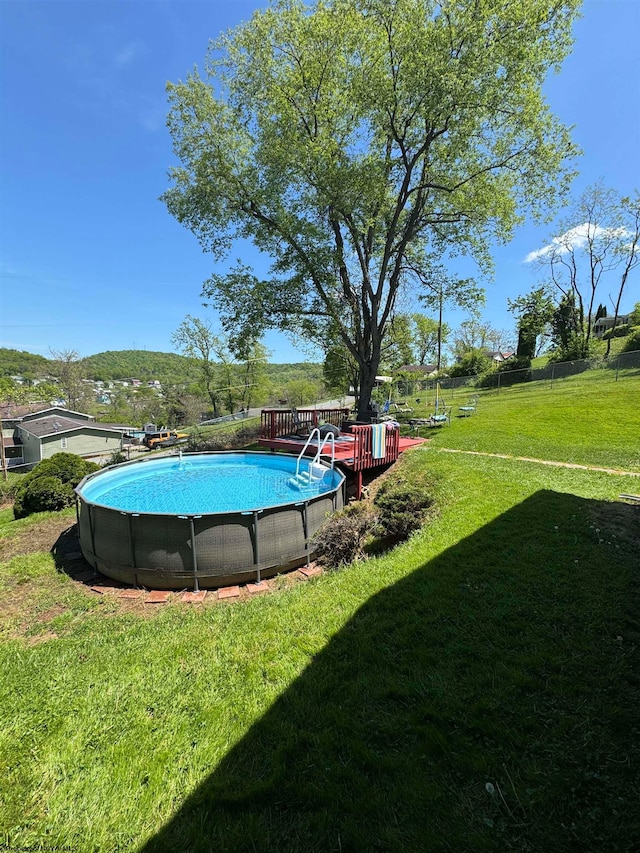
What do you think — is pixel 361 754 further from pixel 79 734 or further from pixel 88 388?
pixel 88 388

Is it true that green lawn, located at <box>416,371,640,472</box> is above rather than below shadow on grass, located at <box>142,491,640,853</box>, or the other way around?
above

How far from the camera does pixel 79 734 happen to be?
8.45ft

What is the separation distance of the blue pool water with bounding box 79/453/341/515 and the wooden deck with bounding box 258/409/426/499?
73cm

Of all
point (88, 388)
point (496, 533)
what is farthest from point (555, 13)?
point (88, 388)

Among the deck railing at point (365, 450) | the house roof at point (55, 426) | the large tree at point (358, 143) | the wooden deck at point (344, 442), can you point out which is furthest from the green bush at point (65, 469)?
the house roof at point (55, 426)

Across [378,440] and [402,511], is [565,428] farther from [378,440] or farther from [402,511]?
[402,511]

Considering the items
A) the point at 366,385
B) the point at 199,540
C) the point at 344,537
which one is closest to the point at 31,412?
the point at 366,385

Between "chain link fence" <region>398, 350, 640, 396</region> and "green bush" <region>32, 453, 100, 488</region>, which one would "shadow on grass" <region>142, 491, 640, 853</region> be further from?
"chain link fence" <region>398, 350, 640, 396</region>

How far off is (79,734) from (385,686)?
2203mm

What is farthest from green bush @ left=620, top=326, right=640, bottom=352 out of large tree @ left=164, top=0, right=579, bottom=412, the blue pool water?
the blue pool water

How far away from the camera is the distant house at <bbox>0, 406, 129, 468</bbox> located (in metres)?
29.3

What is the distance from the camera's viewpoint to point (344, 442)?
12.1 meters

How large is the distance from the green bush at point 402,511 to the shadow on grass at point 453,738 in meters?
2.29

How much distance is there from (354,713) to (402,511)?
4.21m
